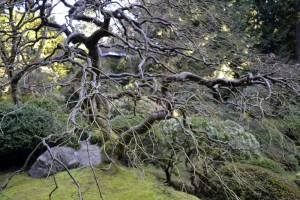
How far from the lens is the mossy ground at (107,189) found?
329 cm

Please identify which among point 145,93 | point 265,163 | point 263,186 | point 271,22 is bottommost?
point 263,186

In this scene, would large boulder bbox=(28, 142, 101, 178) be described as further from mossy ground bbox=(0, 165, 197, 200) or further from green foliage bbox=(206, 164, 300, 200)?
green foliage bbox=(206, 164, 300, 200)

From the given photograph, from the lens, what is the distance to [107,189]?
11.0 ft

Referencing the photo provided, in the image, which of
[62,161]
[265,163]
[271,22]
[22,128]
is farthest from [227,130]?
[271,22]

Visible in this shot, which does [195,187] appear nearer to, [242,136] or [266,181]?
[266,181]

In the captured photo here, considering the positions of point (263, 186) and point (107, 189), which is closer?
point (107, 189)

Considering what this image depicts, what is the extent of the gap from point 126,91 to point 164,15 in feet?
16.6

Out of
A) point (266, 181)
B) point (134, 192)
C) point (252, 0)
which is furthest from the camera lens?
point (252, 0)

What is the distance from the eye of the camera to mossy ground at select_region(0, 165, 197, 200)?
329 centimetres

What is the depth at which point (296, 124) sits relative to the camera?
26.1ft

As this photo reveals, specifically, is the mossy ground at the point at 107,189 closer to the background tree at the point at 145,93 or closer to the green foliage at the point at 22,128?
the background tree at the point at 145,93

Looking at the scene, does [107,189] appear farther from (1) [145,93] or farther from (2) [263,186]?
(2) [263,186]

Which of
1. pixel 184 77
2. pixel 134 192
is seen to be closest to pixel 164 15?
pixel 184 77

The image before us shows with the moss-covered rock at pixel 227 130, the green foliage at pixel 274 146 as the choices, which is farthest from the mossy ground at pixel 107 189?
the moss-covered rock at pixel 227 130
